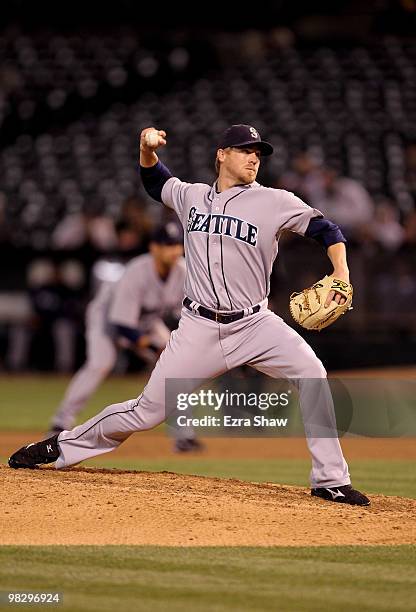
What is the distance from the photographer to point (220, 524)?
5258mm

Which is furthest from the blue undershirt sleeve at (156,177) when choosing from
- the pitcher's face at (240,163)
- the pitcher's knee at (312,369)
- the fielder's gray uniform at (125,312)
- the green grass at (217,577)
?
the fielder's gray uniform at (125,312)

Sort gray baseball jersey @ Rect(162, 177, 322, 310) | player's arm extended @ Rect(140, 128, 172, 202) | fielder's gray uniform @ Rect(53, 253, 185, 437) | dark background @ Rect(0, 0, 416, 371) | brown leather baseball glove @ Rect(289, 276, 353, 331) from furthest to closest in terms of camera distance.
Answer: dark background @ Rect(0, 0, 416, 371) < fielder's gray uniform @ Rect(53, 253, 185, 437) < player's arm extended @ Rect(140, 128, 172, 202) < gray baseball jersey @ Rect(162, 177, 322, 310) < brown leather baseball glove @ Rect(289, 276, 353, 331)

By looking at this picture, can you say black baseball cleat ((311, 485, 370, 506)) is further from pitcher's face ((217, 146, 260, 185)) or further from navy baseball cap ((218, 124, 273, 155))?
navy baseball cap ((218, 124, 273, 155))

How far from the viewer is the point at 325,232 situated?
18.6 ft

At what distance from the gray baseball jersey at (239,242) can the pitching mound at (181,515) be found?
38.9 inches

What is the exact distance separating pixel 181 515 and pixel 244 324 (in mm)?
1009

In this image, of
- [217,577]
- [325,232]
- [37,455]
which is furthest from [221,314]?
[217,577]

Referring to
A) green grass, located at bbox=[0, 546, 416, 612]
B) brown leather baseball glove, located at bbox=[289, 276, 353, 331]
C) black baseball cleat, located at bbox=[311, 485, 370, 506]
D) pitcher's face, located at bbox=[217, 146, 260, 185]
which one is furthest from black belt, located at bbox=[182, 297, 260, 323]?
green grass, located at bbox=[0, 546, 416, 612]

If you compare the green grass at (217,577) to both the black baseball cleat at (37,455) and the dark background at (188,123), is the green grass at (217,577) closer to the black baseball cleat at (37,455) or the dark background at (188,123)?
the black baseball cleat at (37,455)

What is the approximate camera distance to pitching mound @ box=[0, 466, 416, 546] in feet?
16.6

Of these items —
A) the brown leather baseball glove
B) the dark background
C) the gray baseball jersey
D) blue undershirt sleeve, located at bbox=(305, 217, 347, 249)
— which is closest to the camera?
the brown leather baseball glove

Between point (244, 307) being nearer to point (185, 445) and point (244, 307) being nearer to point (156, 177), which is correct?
point (156, 177)

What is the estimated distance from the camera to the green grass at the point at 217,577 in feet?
13.0

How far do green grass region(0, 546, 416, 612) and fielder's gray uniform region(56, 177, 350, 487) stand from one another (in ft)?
3.12
